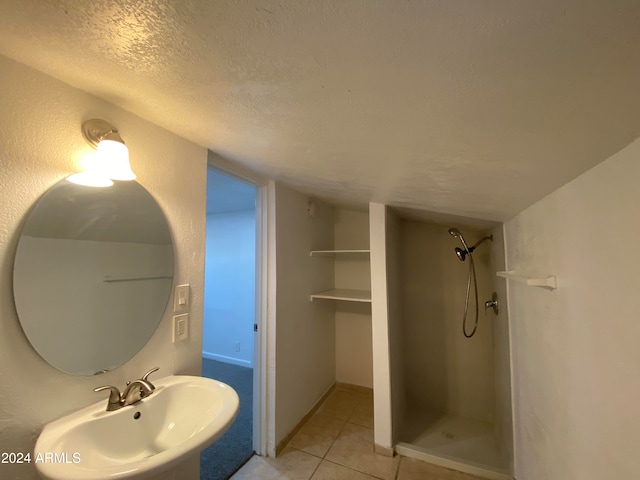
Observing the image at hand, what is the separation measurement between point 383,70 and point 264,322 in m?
1.78

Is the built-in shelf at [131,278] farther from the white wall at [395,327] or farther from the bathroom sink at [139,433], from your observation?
the white wall at [395,327]

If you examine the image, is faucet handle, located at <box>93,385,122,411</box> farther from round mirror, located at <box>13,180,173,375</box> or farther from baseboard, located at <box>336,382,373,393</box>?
baseboard, located at <box>336,382,373,393</box>

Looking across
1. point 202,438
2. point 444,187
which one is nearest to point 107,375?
point 202,438

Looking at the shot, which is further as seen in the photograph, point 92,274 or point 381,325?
point 381,325

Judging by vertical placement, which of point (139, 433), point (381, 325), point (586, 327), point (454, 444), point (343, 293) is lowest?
point (454, 444)

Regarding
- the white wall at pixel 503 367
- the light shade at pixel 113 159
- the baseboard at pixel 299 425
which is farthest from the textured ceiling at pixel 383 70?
the baseboard at pixel 299 425

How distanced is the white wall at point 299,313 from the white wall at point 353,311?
0.18 m

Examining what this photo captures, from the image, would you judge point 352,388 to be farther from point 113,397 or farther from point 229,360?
point 113,397

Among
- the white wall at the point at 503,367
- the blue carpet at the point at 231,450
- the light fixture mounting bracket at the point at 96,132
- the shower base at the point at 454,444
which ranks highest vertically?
the light fixture mounting bracket at the point at 96,132

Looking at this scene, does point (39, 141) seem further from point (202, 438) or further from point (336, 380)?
point (336, 380)

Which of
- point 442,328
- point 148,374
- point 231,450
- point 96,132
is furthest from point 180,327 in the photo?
point 442,328

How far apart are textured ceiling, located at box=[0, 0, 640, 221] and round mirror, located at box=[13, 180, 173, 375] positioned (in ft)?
1.37

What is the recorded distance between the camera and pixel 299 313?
7.43 feet

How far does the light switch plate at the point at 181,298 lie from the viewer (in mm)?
1259
